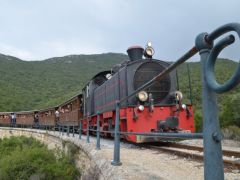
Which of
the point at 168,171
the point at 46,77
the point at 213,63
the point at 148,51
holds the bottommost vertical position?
the point at 168,171

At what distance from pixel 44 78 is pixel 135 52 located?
80.8 meters

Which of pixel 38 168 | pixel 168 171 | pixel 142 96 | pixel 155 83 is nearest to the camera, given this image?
pixel 168 171

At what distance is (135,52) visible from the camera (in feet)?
38.0

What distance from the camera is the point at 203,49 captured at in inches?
75.8

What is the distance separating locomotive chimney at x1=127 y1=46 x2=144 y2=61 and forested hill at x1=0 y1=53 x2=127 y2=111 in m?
49.3

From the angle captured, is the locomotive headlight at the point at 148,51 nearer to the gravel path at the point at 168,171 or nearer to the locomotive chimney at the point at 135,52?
the locomotive chimney at the point at 135,52

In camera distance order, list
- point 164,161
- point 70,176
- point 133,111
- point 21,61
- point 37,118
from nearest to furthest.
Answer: point 164,161 < point 133,111 < point 70,176 < point 37,118 < point 21,61

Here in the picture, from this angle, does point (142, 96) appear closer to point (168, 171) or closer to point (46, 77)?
point (168, 171)

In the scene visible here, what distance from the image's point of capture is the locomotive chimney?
11539 mm

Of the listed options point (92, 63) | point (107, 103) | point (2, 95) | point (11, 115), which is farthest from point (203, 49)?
point (92, 63)

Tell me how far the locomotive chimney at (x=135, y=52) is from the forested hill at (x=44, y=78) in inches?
1941

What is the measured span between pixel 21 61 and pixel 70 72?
21.8m

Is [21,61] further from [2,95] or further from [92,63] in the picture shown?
[2,95]

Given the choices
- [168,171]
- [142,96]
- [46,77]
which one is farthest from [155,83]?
[46,77]
